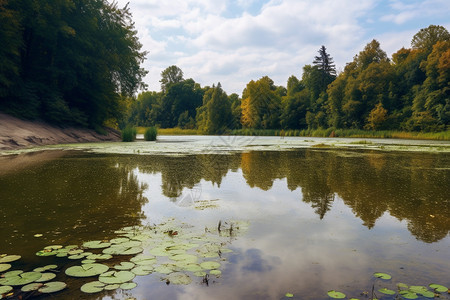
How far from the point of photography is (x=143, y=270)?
239cm

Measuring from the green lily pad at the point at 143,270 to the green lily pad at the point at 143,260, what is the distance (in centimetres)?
7

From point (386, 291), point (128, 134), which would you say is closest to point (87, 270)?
point (386, 291)

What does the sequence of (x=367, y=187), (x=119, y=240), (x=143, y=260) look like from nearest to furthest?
1. (x=143, y=260)
2. (x=119, y=240)
3. (x=367, y=187)

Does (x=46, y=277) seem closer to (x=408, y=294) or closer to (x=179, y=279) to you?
(x=179, y=279)

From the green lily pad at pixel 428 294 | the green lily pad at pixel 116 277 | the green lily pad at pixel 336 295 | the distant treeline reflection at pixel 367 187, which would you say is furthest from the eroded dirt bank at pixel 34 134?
the green lily pad at pixel 428 294

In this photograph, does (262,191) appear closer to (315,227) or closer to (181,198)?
(181,198)

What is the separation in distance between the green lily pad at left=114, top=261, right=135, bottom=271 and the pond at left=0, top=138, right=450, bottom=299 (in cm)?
2

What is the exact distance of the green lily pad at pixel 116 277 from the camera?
2199 mm

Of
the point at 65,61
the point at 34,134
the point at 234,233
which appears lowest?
the point at 234,233

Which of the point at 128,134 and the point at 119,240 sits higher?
the point at 128,134

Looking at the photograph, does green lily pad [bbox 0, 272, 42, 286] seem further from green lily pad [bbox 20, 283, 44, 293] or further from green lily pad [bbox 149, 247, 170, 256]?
green lily pad [bbox 149, 247, 170, 256]

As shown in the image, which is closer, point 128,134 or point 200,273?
point 200,273

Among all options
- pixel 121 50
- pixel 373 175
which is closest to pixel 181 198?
pixel 373 175

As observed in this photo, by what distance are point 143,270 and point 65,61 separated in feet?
88.9
